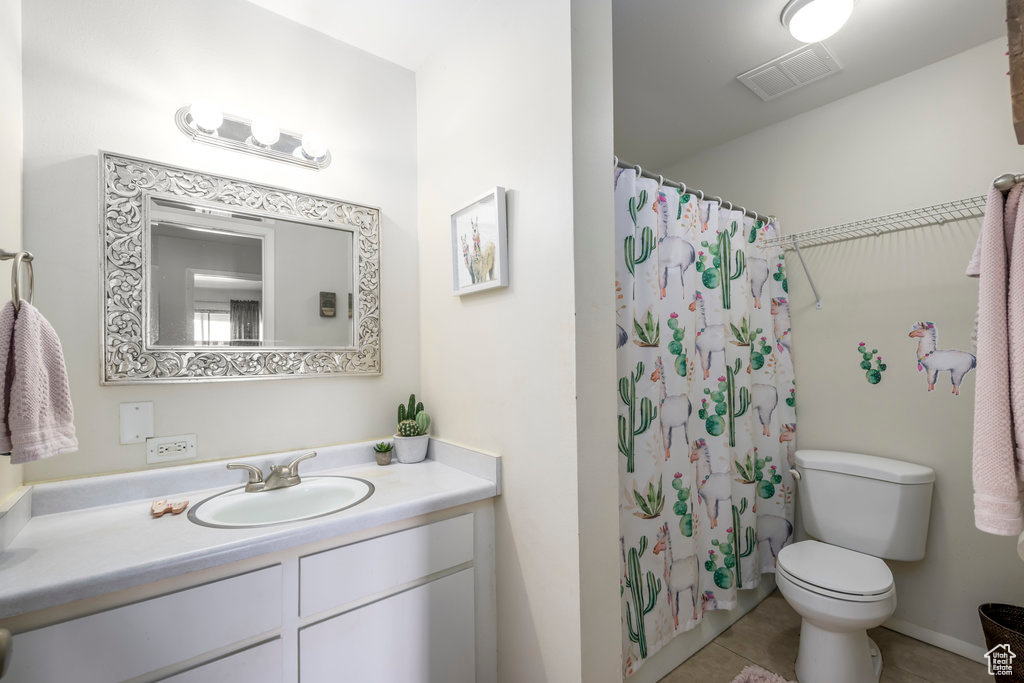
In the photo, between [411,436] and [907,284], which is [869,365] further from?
[411,436]

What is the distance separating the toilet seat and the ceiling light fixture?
195cm

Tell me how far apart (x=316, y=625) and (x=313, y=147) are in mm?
1519

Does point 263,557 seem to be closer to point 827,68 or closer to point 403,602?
point 403,602

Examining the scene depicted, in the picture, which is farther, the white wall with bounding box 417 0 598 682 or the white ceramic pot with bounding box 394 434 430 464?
the white ceramic pot with bounding box 394 434 430 464

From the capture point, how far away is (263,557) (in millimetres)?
1037

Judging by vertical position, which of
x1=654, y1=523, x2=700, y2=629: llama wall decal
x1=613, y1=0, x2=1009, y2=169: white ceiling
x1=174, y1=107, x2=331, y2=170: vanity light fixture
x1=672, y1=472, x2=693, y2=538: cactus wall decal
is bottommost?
x1=654, y1=523, x2=700, y2=629: llama wall decal

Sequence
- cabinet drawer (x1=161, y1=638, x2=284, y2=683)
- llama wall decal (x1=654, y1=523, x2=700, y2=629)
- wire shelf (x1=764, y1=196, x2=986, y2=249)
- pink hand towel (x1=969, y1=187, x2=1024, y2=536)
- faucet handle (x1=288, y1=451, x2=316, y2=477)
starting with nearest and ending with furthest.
Answer: pink hand towel (x1=969, y1=187, x2=1024, y2=536), cabinet drawer (x1=161, y1=638, x2=284, y2=683), faucet handle (x1=288, y1=451, x2=316, y2=477), llama wall decal (x1=654, y1=523, x2=700, y2=629), wire shelf (x1=764, y1=196, x2=986, y2=249)

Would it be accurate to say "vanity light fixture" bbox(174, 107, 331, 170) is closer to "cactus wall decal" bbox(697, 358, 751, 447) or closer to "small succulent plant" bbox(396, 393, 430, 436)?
"small succulent plant" bbox(396, 393, 430, 436)

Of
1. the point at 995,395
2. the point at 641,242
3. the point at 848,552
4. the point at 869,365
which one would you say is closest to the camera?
the point at 995,395

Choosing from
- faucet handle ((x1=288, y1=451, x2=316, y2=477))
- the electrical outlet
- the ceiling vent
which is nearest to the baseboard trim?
the ceiling vent

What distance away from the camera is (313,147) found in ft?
5.17

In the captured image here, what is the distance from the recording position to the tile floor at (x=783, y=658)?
65.4 inches

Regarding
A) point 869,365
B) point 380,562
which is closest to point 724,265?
point 869,365

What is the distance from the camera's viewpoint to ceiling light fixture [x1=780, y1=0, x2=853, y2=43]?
4.77 feet
